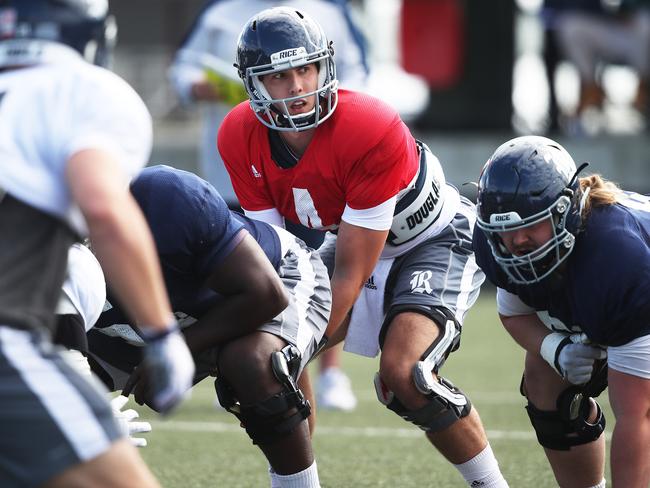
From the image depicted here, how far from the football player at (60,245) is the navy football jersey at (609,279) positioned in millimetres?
1388

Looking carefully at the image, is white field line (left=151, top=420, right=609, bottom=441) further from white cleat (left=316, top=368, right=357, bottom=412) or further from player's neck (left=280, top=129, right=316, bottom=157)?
player's neck (left=280, top=129, right=316, bottom=157)

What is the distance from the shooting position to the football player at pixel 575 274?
3420 mm

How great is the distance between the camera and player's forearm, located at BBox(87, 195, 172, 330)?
2.36 meters

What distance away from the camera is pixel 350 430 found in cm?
568

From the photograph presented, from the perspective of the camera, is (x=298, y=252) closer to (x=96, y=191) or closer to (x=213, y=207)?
(x=213, y=207)

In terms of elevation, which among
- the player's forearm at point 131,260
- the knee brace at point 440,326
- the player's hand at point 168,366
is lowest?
the knee brace at point 440,326

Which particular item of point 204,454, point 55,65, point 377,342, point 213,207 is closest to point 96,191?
point 55,65

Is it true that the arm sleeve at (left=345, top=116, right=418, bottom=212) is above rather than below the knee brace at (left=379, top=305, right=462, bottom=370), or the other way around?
above

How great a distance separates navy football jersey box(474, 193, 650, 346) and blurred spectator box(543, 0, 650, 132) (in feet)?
24.5

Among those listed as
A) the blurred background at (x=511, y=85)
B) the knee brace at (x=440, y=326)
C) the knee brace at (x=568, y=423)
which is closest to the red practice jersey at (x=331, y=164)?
the knee brace at (x=440, y=326)

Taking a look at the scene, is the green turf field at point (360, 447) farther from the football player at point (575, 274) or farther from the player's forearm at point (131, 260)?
the player's forearm at point (131, 260)

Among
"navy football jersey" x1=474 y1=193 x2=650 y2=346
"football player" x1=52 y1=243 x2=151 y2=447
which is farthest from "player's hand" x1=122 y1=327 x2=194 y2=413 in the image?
"navy football jersey" x1=474 y1=193 x2=650 y2=346

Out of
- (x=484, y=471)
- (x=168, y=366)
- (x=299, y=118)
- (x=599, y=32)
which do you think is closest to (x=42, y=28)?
(x=168, y=366)

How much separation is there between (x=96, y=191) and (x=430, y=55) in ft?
30.2
